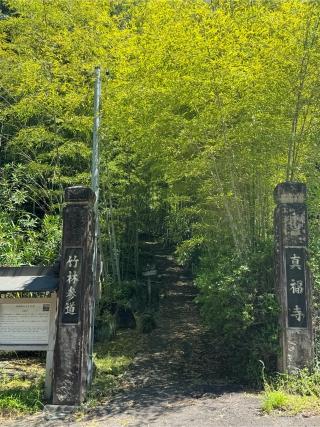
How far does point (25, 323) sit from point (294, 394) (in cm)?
314

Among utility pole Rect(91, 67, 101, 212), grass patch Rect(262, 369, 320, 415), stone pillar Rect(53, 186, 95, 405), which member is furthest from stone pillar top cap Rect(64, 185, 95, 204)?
grass patch Rect(262, 369, 320, 415)

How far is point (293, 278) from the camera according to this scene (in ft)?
17.5

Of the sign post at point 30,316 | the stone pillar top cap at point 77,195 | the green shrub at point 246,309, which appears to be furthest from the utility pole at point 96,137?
the green shrub at point 246,309

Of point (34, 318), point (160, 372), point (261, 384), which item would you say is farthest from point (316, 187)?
point (34, 318)

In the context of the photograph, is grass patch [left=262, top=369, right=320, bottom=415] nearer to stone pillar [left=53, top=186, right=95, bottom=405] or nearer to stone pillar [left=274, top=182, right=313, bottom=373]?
stone pillar [left=274, top=182, right=313, bottom=373]

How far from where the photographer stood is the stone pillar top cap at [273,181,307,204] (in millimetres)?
5504

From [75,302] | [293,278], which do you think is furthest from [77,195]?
[293,278]

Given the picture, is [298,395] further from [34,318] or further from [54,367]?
[34,318]

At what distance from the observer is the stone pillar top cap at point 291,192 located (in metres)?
5.50

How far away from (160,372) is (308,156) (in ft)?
12.0

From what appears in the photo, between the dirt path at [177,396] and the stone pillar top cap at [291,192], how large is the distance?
2.30m

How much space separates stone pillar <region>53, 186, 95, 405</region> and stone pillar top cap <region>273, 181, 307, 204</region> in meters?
2.28

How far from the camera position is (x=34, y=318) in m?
5.41

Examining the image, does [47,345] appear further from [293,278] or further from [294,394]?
[293,278]
